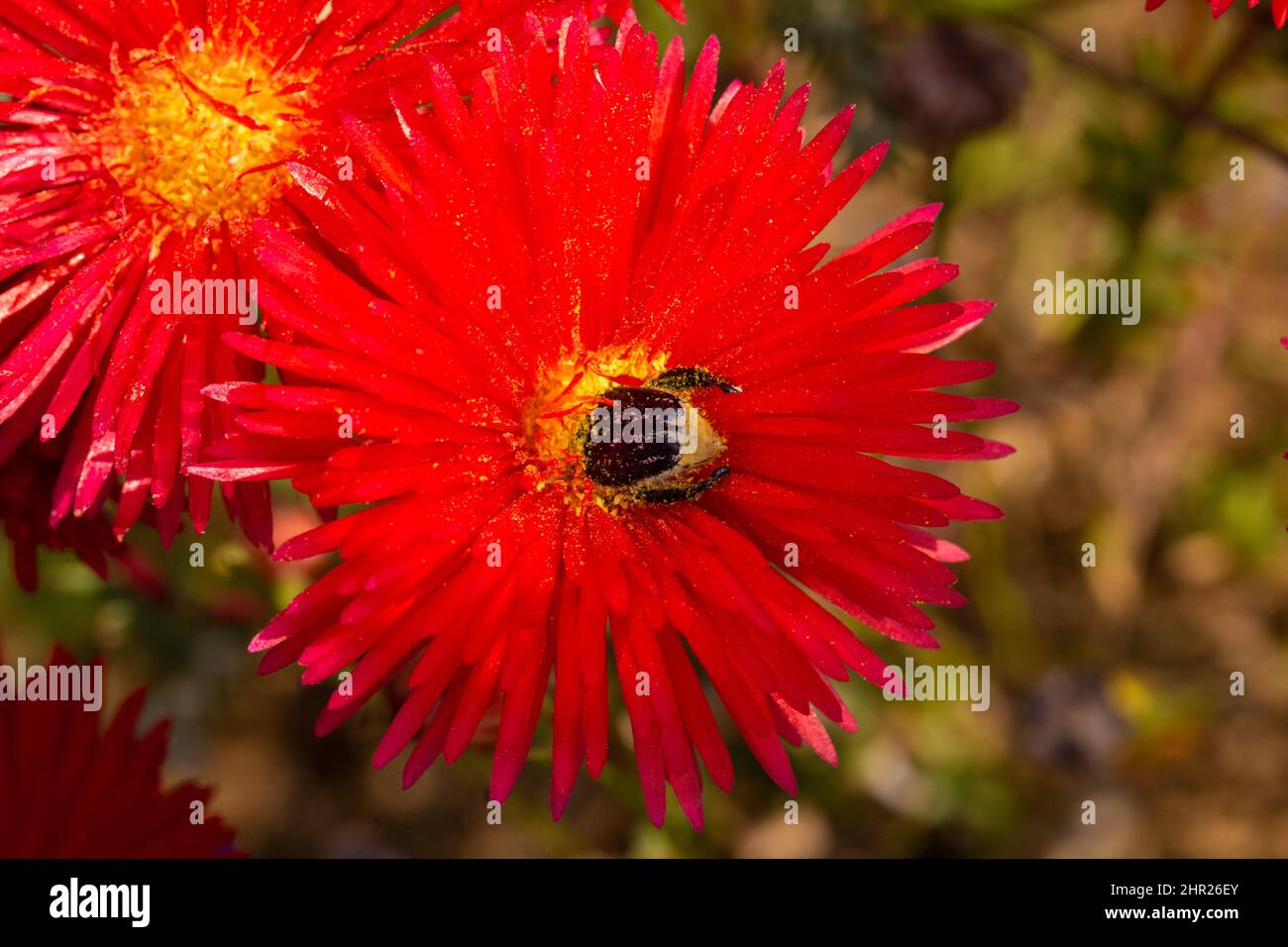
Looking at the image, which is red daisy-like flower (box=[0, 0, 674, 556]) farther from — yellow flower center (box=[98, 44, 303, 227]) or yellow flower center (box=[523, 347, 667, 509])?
yellow flower center (box=[523, 347, 667, 509])

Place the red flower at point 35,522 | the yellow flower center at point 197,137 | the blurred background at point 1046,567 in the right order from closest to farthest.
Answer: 1. the yellow flower center at point 197,137
2. the red flower at point 35,522
3. the blurred background at point 1046,567

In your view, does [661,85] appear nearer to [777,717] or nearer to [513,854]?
[777,717]

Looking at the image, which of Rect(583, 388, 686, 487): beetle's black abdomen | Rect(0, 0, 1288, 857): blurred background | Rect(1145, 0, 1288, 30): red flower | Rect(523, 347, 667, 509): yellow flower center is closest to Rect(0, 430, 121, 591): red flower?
Rect(0, 0, 1288, 857): blurred background

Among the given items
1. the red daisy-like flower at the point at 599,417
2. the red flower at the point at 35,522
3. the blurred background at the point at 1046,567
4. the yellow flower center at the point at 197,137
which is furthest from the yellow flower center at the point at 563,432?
the blurred background at the point at 1046,567

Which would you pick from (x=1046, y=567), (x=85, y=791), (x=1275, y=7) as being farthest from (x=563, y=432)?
(x=1046, y=567)

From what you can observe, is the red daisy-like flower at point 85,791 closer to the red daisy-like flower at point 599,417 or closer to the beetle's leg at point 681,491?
the red daisy-like flower at point 599,417

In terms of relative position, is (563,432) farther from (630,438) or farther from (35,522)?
(35,522)
